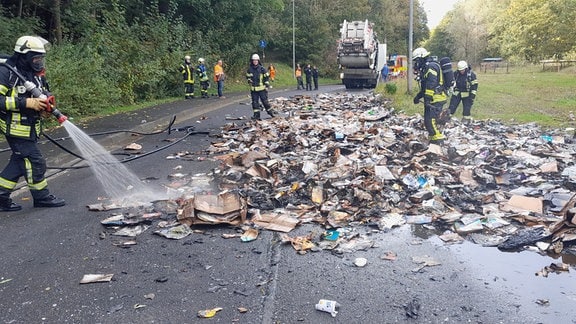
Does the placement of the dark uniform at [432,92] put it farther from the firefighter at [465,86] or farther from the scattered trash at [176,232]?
the scattered trash at [176,232]

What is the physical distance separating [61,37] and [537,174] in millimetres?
16842

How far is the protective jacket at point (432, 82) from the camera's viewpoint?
8469 mm

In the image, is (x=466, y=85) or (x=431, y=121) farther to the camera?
(x=466, y=85)

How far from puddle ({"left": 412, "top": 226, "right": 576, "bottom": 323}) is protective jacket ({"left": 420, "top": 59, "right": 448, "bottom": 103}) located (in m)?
4.64

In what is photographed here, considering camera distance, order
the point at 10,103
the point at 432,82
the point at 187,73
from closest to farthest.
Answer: the point at 10,103, the point at 432,82, the point at 187,73

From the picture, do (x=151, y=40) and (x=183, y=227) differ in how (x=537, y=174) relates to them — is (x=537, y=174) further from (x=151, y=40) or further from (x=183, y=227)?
(x=151, y=40)

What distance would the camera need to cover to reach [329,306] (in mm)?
3248

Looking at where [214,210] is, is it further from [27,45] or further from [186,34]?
[186,34]

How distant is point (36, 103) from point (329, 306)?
158 inches

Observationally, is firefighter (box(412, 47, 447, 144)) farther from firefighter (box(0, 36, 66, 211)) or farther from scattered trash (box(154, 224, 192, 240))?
firefighter (box(0, 36, 66, 211))

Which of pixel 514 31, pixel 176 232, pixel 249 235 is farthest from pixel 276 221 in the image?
pixel 514 31

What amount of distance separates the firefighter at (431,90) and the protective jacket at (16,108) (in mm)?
6458

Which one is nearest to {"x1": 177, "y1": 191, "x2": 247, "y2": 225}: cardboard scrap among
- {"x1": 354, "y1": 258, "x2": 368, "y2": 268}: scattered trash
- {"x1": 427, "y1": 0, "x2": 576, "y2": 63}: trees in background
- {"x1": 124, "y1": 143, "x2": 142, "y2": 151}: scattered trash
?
{"x1": 354, "y1": 258, "x2": 368, "y2": 268}: scattered trash

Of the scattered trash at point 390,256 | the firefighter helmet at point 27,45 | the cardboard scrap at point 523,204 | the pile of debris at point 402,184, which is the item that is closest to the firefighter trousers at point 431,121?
the pile of debris at point 402,184
